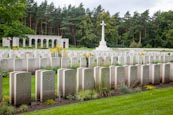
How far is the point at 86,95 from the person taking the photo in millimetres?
7539

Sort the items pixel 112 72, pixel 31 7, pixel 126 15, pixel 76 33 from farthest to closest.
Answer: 1. pixel 126 15
2. pixel 76 33
3. pixel 31 7
4. pixel 112 72

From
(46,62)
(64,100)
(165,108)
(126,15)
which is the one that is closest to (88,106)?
(64,100)

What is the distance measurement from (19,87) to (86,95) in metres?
1.81

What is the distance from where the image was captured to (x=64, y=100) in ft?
24.4

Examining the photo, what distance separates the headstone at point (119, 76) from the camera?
353 inches

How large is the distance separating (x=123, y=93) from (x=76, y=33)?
6811 cm

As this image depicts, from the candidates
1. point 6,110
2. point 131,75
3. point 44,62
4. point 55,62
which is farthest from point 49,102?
point 55,62

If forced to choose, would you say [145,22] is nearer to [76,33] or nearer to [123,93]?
[76,33]

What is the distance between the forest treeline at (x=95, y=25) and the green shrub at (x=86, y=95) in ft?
188

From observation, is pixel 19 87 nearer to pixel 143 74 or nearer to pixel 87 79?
pixel 87 79

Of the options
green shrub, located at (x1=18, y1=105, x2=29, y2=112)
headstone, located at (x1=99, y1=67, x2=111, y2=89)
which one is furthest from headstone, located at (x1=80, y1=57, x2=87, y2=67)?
green shrub, located at (x1=18, y1=105, x2=29, y2=112)

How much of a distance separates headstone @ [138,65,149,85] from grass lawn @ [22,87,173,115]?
2.35m

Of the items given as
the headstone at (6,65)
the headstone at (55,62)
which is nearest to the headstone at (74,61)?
the headstone at (55,62)

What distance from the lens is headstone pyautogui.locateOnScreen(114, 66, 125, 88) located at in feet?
29.5
